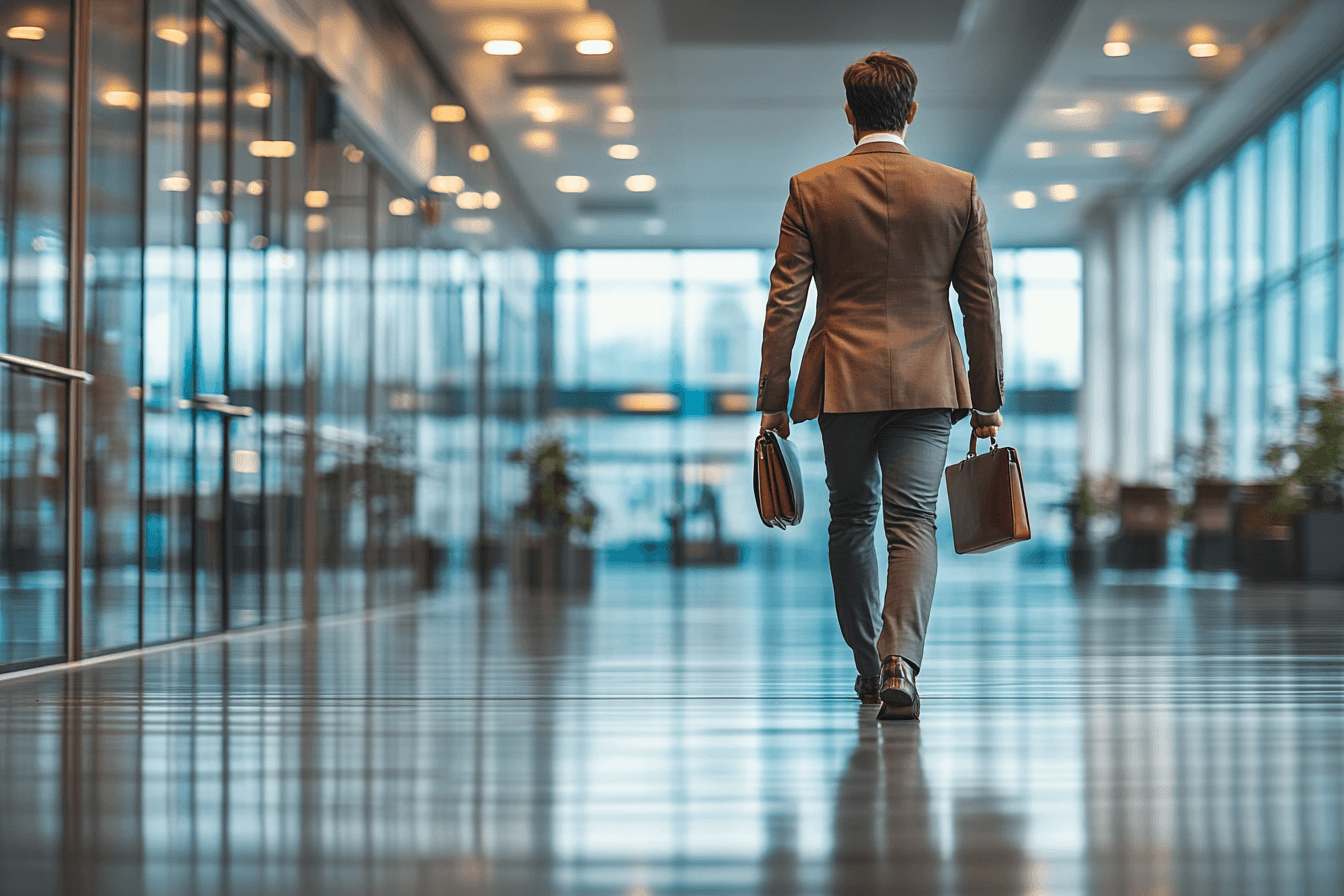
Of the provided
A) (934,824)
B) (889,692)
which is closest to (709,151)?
(889,692)

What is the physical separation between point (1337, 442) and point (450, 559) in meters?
8.22

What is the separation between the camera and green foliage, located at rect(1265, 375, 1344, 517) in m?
11.5

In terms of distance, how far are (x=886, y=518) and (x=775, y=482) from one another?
0.96ft

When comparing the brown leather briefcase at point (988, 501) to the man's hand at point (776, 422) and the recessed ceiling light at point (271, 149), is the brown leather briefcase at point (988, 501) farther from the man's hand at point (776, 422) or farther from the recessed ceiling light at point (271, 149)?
the recessed ceiling light at point (271, 149)

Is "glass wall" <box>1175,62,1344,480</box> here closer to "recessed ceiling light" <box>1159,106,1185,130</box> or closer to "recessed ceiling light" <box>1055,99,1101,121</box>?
"recessed ceiling light" <box>1159,106,1185,130</box>

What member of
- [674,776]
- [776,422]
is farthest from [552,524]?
[674,776]

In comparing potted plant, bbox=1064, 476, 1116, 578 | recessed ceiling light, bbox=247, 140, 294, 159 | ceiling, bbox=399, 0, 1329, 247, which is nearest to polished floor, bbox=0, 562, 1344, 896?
recessed ceiling light, bbox=247, 140, 294, 159

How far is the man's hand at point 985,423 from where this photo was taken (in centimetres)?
334

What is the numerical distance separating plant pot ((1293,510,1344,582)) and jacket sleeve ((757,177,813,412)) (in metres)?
9.96

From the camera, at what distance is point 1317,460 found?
37.9 feet

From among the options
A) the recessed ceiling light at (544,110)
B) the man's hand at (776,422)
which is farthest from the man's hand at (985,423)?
the recessed ceiling light at (544,110)

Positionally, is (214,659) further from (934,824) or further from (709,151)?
(709,151)

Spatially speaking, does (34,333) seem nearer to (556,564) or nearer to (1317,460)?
(556,564)

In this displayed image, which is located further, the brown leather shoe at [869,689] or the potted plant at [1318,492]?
the potted plant at [1318,492]
